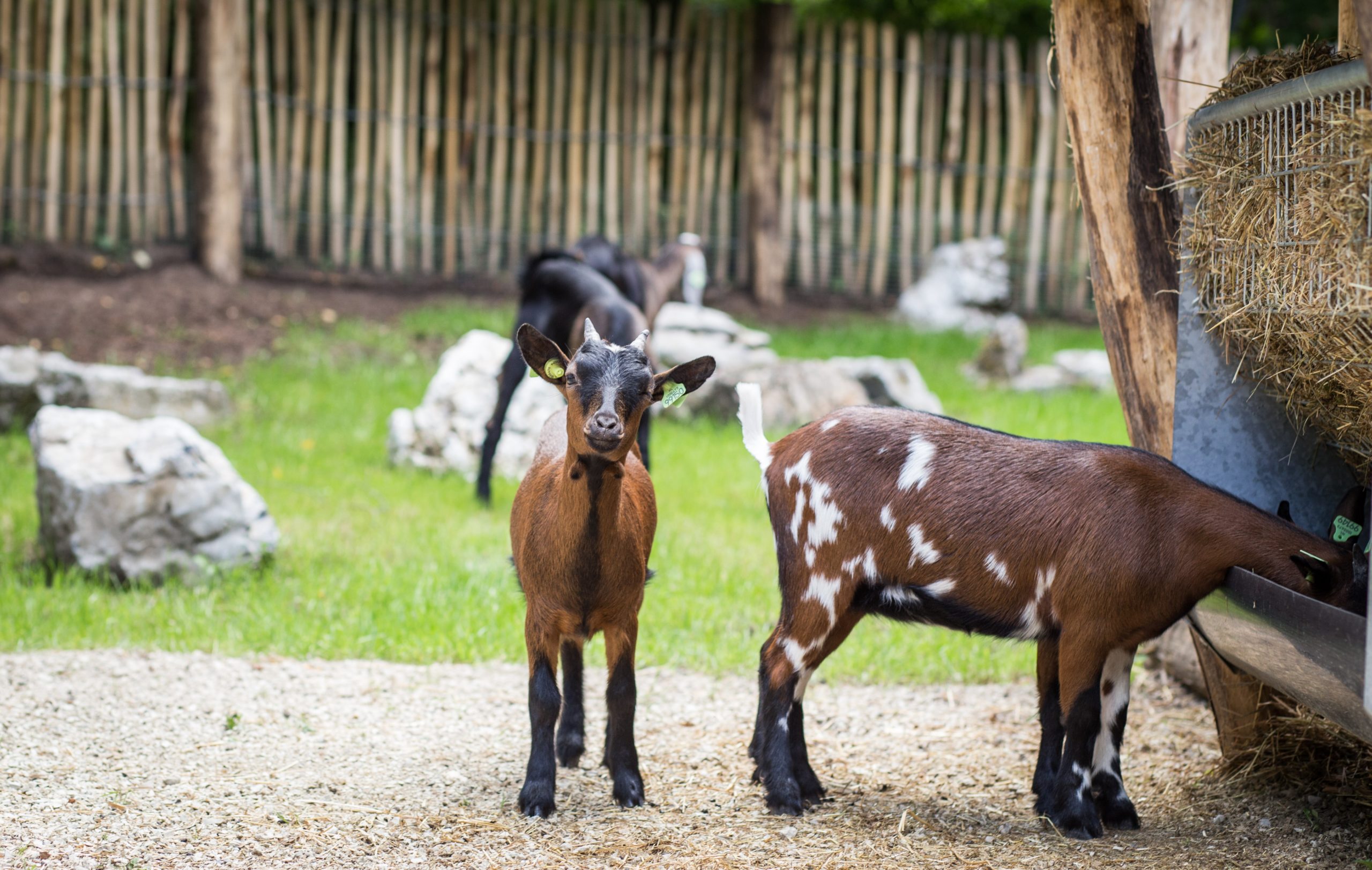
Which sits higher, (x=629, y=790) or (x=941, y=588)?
(x=941, y=588)

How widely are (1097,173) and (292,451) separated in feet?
20.2

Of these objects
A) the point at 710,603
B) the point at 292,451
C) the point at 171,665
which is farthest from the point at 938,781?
the point at 292,451

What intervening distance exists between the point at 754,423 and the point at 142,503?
351 cm

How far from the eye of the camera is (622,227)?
1365 centimetres

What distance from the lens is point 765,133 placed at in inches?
529

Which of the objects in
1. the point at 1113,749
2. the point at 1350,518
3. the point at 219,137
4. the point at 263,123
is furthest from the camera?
the point at 263,123

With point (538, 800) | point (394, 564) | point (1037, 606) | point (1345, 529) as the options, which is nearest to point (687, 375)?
point (1037, 606)

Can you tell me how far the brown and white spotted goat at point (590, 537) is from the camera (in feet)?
12.7

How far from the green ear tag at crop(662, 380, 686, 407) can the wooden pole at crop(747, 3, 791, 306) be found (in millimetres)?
9770

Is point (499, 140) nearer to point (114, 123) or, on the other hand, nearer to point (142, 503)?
point (114, 123)

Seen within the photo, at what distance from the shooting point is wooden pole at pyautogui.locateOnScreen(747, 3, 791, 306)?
13352mm

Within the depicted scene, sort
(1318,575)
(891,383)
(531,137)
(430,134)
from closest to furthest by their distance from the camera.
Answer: (1318,575) → (891,383) → (430,134) → (531,137)

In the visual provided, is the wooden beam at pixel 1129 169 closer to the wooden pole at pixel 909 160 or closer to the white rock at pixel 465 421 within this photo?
the white rock at pixel 465 421

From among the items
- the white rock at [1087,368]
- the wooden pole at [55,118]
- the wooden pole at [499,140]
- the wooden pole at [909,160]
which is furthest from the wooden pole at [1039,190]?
the wooden pole at [55,118]
